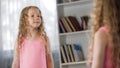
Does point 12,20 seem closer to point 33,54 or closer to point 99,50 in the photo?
point 33,54

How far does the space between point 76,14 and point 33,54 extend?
3.56 ft

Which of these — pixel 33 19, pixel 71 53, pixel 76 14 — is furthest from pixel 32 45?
pixel 76 14

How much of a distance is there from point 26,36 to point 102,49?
71.1 inches

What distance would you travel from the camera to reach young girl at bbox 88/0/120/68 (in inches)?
42.8

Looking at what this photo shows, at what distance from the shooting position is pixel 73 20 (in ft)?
11.2

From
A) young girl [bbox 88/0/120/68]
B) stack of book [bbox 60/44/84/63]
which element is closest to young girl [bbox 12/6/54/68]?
stack of book [bbox 60/44/84/63]

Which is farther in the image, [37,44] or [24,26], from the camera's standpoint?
[24,26]

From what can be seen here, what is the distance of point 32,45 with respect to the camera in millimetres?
2705

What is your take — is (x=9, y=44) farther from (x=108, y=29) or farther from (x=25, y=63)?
(x=108, y=29)

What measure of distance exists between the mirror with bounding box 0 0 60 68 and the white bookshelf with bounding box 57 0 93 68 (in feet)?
0.42

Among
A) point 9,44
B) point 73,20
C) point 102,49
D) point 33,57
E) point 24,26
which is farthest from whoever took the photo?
point 9,44

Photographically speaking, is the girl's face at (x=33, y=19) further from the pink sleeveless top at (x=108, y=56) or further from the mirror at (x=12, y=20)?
the pink sleeveless top at (x=108, y=56)

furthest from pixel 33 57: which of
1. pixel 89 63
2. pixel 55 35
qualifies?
pixel 89 63

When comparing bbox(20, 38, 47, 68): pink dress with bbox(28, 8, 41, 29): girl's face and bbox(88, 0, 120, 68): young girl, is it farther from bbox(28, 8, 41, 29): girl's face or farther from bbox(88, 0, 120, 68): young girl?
bbox(88, 0, 120, 68): young girl
